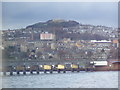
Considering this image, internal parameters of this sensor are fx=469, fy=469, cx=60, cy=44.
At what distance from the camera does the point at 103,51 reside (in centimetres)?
1639

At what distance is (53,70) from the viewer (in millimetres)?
16875

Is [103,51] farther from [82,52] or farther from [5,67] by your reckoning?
[5,67]

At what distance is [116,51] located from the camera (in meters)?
15.4

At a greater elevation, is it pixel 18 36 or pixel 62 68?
pixel 18 36

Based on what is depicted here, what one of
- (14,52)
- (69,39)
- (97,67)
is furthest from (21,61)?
(97,67)

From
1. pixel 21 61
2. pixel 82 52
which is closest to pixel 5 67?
pixel 21 61

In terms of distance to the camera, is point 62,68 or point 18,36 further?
point 62,68

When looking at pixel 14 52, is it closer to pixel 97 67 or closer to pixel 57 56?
pixel 57 56

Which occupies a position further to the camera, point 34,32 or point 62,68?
point 62,68

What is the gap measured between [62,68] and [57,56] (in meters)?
1.00

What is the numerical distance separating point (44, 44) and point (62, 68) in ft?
4.89

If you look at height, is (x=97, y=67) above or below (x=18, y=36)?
below

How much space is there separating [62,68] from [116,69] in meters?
1.95

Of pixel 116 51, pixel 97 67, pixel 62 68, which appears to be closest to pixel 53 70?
pixel 62 68
